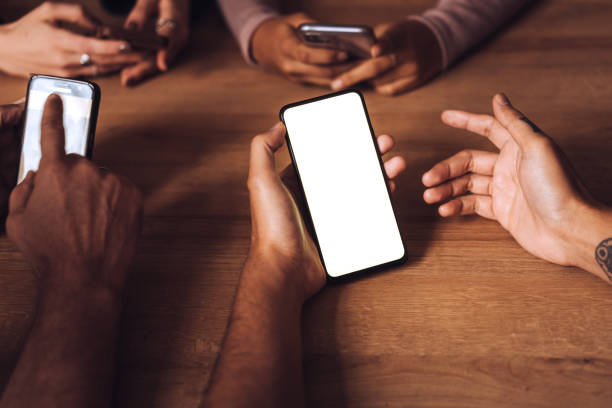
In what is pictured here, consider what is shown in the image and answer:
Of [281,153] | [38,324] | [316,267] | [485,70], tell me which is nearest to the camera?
[38,324]

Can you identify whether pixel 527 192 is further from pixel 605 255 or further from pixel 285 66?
pixel 285 66

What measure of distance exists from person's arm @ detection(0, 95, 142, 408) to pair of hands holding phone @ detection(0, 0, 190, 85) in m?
0.26

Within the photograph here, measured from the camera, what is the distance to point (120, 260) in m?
0.61

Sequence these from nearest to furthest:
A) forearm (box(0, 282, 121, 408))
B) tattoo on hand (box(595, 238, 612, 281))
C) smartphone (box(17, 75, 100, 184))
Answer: forearm (box(0, 282, 121, 408)), tattoo on hand (box(595, 238, 612, 281)), smartphone (box(17, 75, 100, 184))

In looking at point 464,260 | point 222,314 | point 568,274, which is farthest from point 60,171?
point 568,274

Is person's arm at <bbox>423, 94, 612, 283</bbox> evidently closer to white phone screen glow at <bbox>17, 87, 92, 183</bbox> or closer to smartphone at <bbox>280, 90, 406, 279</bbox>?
smartphone at <bbox>280, 90, 406, 279</bbox>

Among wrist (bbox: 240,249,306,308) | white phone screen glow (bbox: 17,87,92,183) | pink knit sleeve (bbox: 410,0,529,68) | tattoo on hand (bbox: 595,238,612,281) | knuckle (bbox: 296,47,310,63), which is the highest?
pink knit sleeve (bbox: 410,0,529,68)

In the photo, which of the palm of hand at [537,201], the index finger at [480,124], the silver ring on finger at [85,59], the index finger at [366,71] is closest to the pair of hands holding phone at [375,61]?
the index finger at [366,71]

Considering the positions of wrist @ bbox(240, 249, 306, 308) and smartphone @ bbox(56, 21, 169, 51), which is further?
smartphone @ bbox(56, 21, 169, 51)

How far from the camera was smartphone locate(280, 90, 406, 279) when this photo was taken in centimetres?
65

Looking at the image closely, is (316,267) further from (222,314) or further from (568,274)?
(568,274)

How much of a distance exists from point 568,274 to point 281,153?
0.54 meters

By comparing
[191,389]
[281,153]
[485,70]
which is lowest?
[191,389]

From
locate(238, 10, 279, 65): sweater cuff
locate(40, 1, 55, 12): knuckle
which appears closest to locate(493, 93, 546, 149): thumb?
locate(238, 10, 279, 65): sweater cuff
